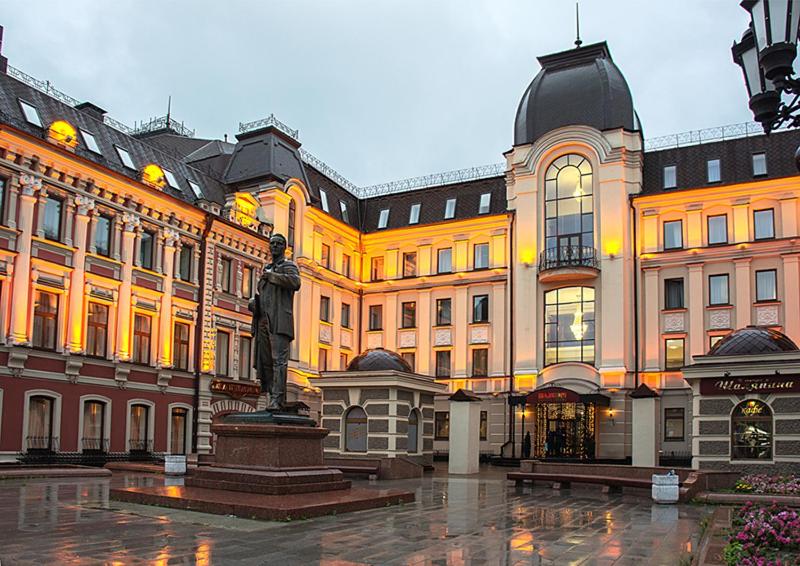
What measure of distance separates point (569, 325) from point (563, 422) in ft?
15.2

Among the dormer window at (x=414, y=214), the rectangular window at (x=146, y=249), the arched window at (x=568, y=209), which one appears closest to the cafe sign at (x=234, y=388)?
the rectangular window at (x=146, y=249)

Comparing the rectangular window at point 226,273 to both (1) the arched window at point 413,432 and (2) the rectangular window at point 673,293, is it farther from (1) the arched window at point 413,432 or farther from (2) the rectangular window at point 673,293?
(2) the rectangular window at point 673,293

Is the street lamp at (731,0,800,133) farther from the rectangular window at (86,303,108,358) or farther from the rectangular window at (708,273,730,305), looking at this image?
the rectangular window at (708,273,730,305)

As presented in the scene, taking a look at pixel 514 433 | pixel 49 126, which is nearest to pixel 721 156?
pixel 514 433

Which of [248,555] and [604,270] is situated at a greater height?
[604,270]

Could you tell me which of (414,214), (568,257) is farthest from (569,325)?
(414,214)

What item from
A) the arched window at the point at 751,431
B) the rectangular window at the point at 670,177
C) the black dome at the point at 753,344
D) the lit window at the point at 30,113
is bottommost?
the arched window at the point at 751,431

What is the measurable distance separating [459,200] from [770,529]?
36483mm

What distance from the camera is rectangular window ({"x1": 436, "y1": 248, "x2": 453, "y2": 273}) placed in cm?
4431

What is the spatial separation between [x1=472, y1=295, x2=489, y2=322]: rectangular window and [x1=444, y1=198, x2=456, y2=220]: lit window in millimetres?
5019

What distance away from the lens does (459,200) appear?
45.0 meters

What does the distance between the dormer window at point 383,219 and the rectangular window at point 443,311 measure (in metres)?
5.91

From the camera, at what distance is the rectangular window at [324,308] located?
4250 centimetres

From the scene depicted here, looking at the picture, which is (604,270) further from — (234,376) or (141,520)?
(141,520)
